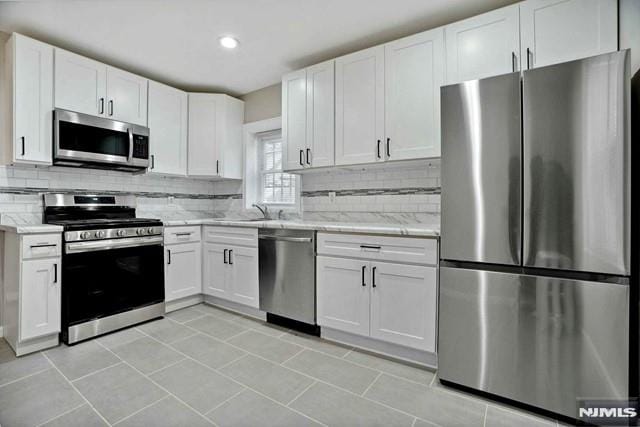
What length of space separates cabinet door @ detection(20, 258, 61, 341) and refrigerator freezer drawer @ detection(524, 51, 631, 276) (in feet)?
10.5

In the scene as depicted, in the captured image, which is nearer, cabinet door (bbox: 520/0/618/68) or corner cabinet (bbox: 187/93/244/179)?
cabinet door (bbox: 520/0/618/68)

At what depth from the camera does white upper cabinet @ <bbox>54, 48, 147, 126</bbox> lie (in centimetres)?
268

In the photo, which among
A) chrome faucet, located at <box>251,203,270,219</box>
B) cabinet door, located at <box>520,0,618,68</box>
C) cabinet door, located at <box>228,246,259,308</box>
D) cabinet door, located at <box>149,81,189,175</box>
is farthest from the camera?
chrome faucet, located at <box>251,203,270,219</box>

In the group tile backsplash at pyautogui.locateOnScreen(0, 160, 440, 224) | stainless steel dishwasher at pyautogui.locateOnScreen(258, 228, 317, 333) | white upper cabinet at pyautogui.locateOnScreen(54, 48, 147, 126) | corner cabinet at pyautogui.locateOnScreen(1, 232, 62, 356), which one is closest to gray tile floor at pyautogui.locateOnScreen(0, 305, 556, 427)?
corner cabinet at pyautogui.locateOnScreen(1, 232, 62, 356)

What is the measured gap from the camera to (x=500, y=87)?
170cm

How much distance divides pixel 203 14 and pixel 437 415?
3.04 m

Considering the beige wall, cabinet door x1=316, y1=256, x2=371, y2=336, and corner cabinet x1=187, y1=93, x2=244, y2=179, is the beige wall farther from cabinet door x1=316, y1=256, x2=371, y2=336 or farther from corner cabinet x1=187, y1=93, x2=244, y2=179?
cabinet door x1=316, y1=256, x2=371, y2=336

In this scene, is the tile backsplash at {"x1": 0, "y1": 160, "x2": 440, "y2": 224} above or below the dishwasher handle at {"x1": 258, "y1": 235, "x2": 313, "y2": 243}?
above

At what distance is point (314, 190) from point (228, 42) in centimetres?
161

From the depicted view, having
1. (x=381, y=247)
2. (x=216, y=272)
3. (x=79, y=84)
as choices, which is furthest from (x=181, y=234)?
(x=381, y=247)

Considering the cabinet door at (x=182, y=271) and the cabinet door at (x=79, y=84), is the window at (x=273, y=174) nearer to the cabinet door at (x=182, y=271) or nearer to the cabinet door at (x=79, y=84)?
the cabinet door at (x=182, y=271)

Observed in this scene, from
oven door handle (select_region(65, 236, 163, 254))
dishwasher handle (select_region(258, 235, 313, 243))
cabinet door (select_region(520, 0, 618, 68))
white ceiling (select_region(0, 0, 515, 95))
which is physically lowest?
oven door handle (select_region(65, 236, 163, 254))

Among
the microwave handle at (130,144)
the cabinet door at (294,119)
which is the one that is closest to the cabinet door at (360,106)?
the cabinet door at (294,119)

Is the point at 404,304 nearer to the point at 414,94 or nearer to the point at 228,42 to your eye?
the point at 414,94
